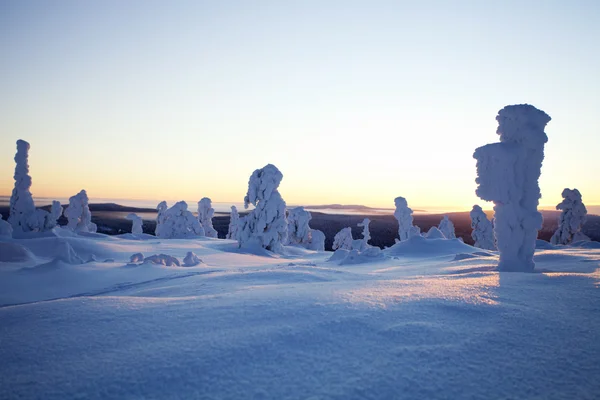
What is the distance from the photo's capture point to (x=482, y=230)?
1687 inches

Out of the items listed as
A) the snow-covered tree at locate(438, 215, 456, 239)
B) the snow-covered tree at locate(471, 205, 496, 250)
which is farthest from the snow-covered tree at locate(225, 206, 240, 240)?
the snow-covered tree at locate(471, 205, 496, 250)

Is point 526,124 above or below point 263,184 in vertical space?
above

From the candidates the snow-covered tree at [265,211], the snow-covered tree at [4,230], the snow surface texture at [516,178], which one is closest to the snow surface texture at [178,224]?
the snow-covered tree at [265,211]

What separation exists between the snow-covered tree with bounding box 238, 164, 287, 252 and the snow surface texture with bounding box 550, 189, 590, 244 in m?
30.7

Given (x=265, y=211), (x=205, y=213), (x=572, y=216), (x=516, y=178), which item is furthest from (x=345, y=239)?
(x=516, y=178)

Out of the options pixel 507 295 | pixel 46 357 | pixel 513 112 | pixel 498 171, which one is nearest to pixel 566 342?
pixel 507 295

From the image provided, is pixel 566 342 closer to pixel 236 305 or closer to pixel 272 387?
pixel 272 387

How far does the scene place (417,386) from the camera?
2.38m

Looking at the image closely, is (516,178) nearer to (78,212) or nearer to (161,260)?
(161,260)

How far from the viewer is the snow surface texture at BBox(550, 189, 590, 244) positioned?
35.4 metres

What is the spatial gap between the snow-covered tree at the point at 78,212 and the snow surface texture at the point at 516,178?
4408 cm

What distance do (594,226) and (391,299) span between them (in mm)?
117590

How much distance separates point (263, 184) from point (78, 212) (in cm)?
2702

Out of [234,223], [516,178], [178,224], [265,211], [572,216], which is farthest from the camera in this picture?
[234,223]
